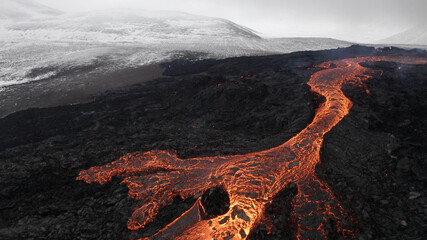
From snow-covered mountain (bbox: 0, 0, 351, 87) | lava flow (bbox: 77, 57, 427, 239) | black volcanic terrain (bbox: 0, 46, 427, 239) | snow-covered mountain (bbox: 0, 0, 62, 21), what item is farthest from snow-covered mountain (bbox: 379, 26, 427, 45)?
snow-covered mountain (bbox: 0, 0, 62, 21)

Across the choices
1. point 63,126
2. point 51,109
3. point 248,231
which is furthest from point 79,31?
point 248,231

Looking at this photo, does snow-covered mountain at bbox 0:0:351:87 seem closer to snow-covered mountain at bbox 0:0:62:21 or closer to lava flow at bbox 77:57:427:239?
snow-covered mountain at bbox 0:0:62:21

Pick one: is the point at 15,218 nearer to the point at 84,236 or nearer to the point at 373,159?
the point at 84,236

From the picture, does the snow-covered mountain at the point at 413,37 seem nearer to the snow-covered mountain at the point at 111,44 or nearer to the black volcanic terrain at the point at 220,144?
the snow-covered mountain at the point at 111,44

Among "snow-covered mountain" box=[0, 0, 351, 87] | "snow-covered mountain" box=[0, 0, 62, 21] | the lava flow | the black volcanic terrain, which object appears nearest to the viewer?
the lava flow

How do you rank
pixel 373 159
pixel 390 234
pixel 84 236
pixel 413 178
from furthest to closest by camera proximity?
pixel 373 159, pixel 413 178, pixel 84 236, pixel 390 234
